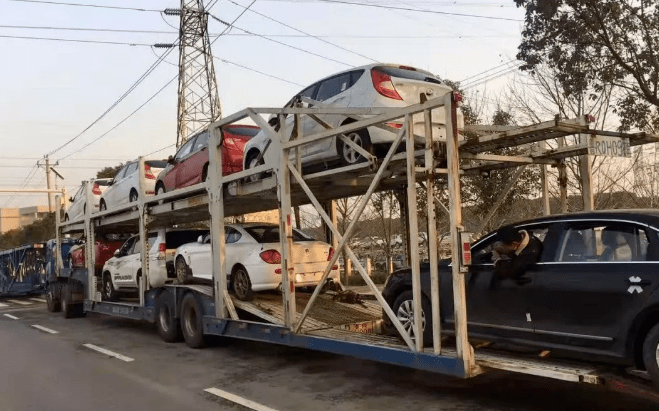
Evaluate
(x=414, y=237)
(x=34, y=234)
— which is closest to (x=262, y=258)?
(x=414, y=237)

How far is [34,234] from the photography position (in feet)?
191

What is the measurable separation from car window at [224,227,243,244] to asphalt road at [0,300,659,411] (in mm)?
1764

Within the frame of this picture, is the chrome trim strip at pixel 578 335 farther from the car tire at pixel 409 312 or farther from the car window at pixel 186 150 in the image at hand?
the car window at pixel 186 150

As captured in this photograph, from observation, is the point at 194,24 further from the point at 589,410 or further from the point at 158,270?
the point at 589,410

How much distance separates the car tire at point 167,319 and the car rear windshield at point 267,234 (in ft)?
6.95

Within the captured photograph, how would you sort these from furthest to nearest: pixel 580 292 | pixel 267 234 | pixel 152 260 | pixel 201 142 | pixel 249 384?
pixel 152 260 → pixel 201 142 → pixel 267 234 → pixel 249 384 → pixel 580 292

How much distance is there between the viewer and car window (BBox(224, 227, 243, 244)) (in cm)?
1009

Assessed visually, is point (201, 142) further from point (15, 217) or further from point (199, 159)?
point (15, 217)

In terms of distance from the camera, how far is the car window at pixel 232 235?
10086 millimetres

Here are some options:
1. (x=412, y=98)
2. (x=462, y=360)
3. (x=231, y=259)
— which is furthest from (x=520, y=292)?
(x=231, y=259)

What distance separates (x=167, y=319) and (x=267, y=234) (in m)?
2.76

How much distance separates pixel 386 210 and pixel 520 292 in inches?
626

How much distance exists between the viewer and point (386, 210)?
71.4 ft

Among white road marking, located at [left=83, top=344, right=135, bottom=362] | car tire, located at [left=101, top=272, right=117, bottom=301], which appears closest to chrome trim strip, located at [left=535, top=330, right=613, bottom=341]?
white road marking, located at [left=83, top=344, right=135, bottom=362]
